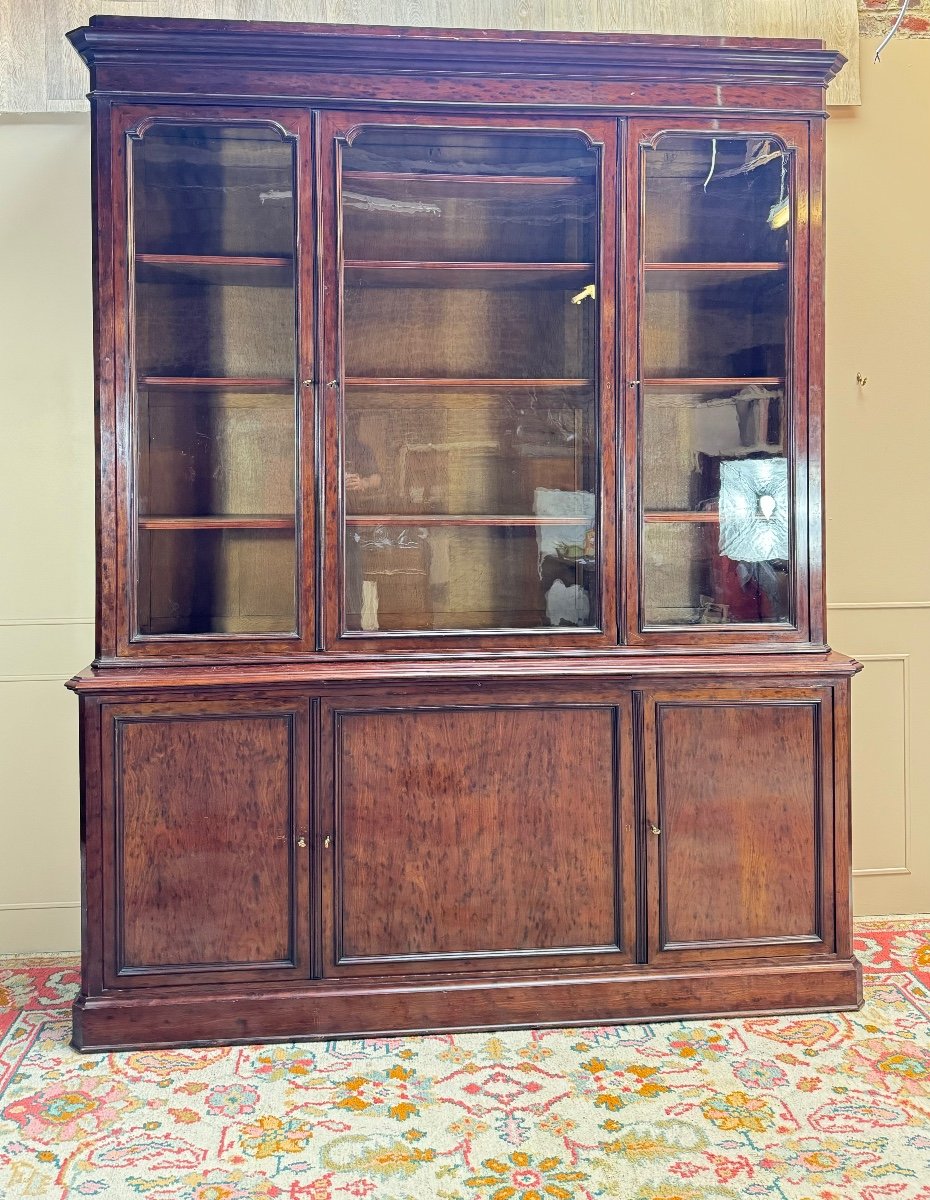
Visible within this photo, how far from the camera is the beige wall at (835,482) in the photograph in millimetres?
2777

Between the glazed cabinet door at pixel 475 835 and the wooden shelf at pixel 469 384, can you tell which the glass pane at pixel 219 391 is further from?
the glazed cabinet door at pixel 475 835

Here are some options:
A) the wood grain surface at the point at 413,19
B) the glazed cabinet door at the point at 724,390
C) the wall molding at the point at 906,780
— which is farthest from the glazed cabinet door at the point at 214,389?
the wall molding at the point at 906,780

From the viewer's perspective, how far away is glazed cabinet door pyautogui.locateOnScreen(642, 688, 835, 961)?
2439mm

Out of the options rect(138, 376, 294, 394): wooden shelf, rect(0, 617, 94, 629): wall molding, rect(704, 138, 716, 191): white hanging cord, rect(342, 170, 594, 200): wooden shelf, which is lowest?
rect(0, 617, 94, 629): wall molding

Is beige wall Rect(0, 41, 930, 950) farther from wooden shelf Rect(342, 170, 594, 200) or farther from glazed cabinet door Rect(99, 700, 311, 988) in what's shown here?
wooden shelf Rect(342, 170, 594, 200)

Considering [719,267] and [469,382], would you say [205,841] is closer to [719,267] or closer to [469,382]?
[469,382]

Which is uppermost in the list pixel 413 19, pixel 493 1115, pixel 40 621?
pixel 413 19

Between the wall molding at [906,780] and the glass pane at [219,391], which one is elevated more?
the glass pane at [219,391]

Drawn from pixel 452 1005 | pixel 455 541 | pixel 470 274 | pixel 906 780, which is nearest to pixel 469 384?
pixel 470 274

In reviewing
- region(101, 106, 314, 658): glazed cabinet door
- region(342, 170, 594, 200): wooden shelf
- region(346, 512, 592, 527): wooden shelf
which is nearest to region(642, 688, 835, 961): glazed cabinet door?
region(346, 512, 592, 527): wooden shelf

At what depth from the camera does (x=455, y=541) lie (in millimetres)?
2502

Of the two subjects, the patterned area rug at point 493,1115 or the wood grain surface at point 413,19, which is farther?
the wood grain surface at point 413,19

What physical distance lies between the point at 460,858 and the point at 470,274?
145 cm

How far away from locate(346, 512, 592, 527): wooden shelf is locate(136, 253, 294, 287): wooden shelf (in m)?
0.61
